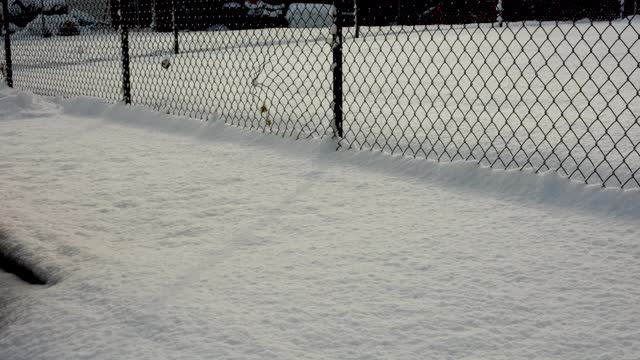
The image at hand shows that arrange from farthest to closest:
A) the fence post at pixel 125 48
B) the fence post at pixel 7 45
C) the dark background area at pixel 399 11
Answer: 1. the dark background area at pixel 399 11
2. the fence post at pixel 7 45
3. the fence post at pixel 125 48

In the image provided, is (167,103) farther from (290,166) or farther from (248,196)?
(248,196)

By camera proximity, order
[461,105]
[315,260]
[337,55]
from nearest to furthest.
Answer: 1. [315,260]
2. [337,55]
3. [461,105]

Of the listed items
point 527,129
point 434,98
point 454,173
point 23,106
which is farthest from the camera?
point 23,106

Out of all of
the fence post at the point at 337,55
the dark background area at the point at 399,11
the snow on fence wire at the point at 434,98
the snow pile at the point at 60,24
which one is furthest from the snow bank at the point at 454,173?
the snow pile at the point at 60,24

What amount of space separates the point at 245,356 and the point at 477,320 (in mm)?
664

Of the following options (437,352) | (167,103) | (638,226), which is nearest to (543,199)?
(638,226)

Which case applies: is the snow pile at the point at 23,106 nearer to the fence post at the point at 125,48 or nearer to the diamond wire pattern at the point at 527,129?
the fence post at the point at 125,48

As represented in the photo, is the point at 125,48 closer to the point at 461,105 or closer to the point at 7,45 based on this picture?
the point at 7,45

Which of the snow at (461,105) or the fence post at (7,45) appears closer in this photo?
the snow at (461,105)

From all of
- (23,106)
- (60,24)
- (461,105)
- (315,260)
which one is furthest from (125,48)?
(60,24)

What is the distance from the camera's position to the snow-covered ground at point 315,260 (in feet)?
5.44

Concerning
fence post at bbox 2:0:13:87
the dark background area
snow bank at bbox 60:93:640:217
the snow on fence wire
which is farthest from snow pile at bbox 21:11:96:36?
snow bank at bbox 60:93:640:217

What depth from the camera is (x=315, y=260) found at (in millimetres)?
2207

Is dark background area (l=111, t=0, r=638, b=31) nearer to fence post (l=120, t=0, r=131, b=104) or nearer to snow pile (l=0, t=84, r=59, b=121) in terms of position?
snow pile (l=0, t=84, r=59, b=121)
